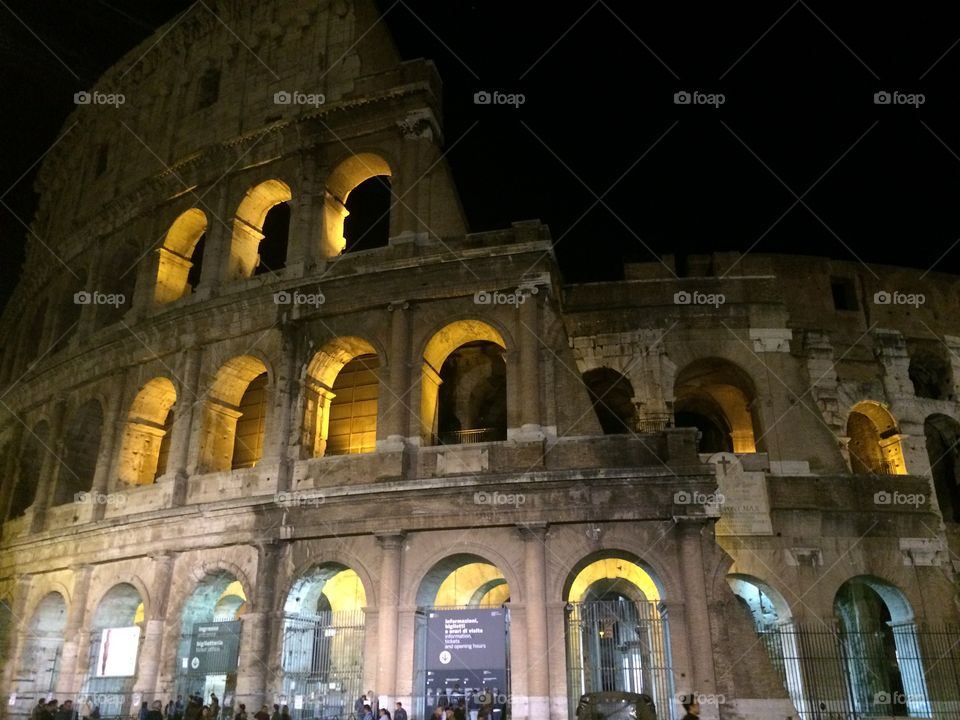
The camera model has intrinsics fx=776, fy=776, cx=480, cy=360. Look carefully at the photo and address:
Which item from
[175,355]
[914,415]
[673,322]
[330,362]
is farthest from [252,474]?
[914,415]

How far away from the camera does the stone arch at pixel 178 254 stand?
19.5m

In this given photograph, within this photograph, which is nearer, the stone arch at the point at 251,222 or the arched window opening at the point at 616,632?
the arched window opening at the point at 616,632

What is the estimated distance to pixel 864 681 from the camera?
16828 millimetres

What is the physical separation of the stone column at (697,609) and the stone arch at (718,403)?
500 centimetres

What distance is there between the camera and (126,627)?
53.5 ft

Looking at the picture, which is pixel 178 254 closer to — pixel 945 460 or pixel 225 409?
pixel 225 409

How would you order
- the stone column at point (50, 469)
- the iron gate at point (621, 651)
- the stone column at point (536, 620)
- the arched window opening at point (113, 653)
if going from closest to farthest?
1. the stone column at point (536, 620)
2. the iron gate at point (621, 651)
3. the arched window opening at point (113, 653)
4. the stone column at point (50, 469)

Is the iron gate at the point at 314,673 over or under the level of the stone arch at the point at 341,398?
under

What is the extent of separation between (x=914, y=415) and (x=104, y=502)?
18.9 metres

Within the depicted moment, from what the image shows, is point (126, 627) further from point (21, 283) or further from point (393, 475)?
point (21, 283)

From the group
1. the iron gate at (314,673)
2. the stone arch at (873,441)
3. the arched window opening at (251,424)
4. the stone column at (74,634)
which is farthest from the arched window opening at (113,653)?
the stone arch at (873,441)

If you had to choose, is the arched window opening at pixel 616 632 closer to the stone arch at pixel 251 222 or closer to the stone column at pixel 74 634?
the stone column at pixel 74 634

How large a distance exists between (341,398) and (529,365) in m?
5.78

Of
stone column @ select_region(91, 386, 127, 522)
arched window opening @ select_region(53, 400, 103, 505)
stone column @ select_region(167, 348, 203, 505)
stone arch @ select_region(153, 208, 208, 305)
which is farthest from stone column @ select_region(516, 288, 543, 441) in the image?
arched window opening @ select_region(53, 400, 103, 505)
